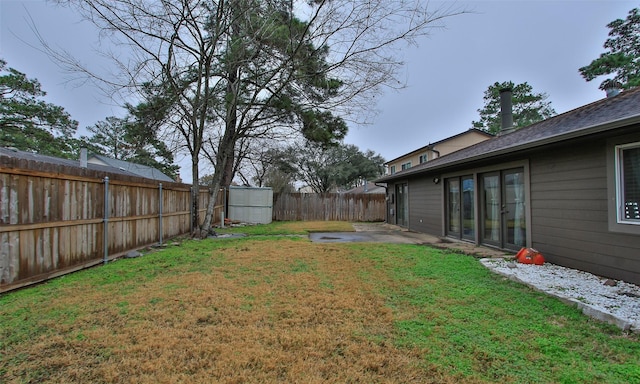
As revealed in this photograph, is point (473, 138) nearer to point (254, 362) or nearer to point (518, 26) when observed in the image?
point (518, 26)

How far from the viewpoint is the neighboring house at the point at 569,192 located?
377cm

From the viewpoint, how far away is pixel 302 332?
251 centimetres

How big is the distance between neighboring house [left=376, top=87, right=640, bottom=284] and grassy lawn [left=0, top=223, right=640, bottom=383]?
1.53 m

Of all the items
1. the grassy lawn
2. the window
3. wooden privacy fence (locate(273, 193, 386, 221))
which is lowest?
the grassy lawn

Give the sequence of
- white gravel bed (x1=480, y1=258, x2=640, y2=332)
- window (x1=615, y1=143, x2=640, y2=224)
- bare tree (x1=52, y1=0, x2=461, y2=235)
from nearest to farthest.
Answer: white gravel bed (x1=480, y1=258, x2=640, y2=332), window (x1=615, y1=143, x2=640, y2=224), bare tree (x1=52, y1=0, x2=461, y2=235)

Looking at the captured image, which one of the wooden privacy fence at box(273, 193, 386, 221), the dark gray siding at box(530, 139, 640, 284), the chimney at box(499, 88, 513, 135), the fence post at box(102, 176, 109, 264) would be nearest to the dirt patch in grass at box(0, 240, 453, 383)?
the fence post at box(102, 176, 109, 264)

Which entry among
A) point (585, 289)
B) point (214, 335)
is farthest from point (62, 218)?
point (585, 289)

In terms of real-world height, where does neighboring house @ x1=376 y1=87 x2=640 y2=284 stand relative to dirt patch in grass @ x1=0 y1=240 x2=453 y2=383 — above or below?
above

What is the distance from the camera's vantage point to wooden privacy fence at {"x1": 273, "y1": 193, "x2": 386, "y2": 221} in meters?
15.9

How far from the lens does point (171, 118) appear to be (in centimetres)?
952

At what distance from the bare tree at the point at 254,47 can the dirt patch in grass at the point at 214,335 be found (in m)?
5.12

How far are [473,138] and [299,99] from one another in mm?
11576

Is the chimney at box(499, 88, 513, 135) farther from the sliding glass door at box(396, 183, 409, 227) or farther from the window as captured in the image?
the window

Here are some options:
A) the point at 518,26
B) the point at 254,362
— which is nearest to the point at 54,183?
the point at 254,362
